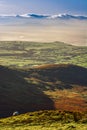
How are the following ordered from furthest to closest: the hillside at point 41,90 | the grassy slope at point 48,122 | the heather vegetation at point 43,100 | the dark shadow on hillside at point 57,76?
1. the dark shadow on hillside at point 57,76
2. the hillside at point 41,90
3. the heather vegetation at point 43,100
4. the grassy slope at point 48,122

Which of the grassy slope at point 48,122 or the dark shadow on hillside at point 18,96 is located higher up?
the grassy slope at point 48,122

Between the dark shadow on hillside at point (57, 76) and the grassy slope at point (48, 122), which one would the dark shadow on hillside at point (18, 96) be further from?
the grassy slope at point (48, 122)

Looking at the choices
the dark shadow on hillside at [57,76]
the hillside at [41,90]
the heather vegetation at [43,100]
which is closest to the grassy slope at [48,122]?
the heather vegetation at [43,100]

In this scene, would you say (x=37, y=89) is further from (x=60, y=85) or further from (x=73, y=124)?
(x=73, y=124)

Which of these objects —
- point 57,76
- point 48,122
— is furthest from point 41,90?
point 48,122

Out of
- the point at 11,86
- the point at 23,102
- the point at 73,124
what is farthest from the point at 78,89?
the point at 73,124

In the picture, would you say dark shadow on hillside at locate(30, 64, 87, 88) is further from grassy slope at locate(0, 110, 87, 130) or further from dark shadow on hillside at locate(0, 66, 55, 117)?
grassy slope at locate(0, 110, 87, 130)

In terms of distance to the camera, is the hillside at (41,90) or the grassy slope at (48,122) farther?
the hillside at (41,90)

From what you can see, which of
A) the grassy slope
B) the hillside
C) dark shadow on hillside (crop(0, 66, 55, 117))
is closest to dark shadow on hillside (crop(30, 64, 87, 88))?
the hillside
